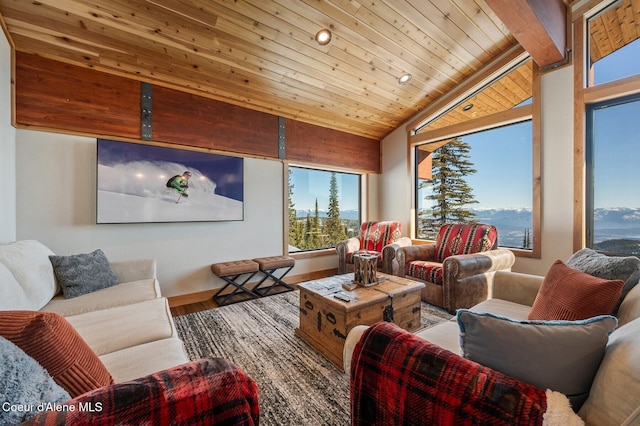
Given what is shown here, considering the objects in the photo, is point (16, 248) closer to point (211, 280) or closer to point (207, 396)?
point (211, 280)

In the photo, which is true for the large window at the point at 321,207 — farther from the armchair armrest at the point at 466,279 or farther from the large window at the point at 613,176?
the large window at the point at 613,176

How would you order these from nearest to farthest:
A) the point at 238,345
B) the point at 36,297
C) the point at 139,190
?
the point at 36,297 < the point at 238,345 < the point at 139,190

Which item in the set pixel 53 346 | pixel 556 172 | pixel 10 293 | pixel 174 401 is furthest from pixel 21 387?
pixel 556 172

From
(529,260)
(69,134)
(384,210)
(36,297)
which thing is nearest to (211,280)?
(36,297)

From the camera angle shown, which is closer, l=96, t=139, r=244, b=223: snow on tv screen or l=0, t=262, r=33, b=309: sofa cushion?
l=0, t=262, r=33, b=309: sofa cushion

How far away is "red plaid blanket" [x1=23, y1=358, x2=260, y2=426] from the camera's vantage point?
0.56 meters

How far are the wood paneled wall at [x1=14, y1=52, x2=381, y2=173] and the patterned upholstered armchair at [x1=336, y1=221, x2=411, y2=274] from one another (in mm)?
1357

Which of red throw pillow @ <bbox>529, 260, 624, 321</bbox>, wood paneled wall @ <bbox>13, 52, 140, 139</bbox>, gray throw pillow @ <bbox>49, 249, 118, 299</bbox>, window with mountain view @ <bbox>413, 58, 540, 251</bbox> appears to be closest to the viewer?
red throw pillow @ <bbox>529, 260, 624, 321</bbox>

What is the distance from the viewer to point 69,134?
255 centimetres

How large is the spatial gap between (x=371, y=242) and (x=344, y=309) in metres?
2.33

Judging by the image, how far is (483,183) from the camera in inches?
148

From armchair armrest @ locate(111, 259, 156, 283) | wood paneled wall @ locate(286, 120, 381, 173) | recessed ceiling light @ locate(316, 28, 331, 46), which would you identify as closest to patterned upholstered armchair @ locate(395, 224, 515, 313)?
wood paneled wall @ locate(286, 120, 381, 173)

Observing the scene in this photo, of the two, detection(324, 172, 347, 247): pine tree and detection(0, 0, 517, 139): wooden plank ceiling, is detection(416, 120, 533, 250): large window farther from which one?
detection(324, 172, 347, 247): pine tree

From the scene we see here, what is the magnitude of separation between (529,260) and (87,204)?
508 cm
